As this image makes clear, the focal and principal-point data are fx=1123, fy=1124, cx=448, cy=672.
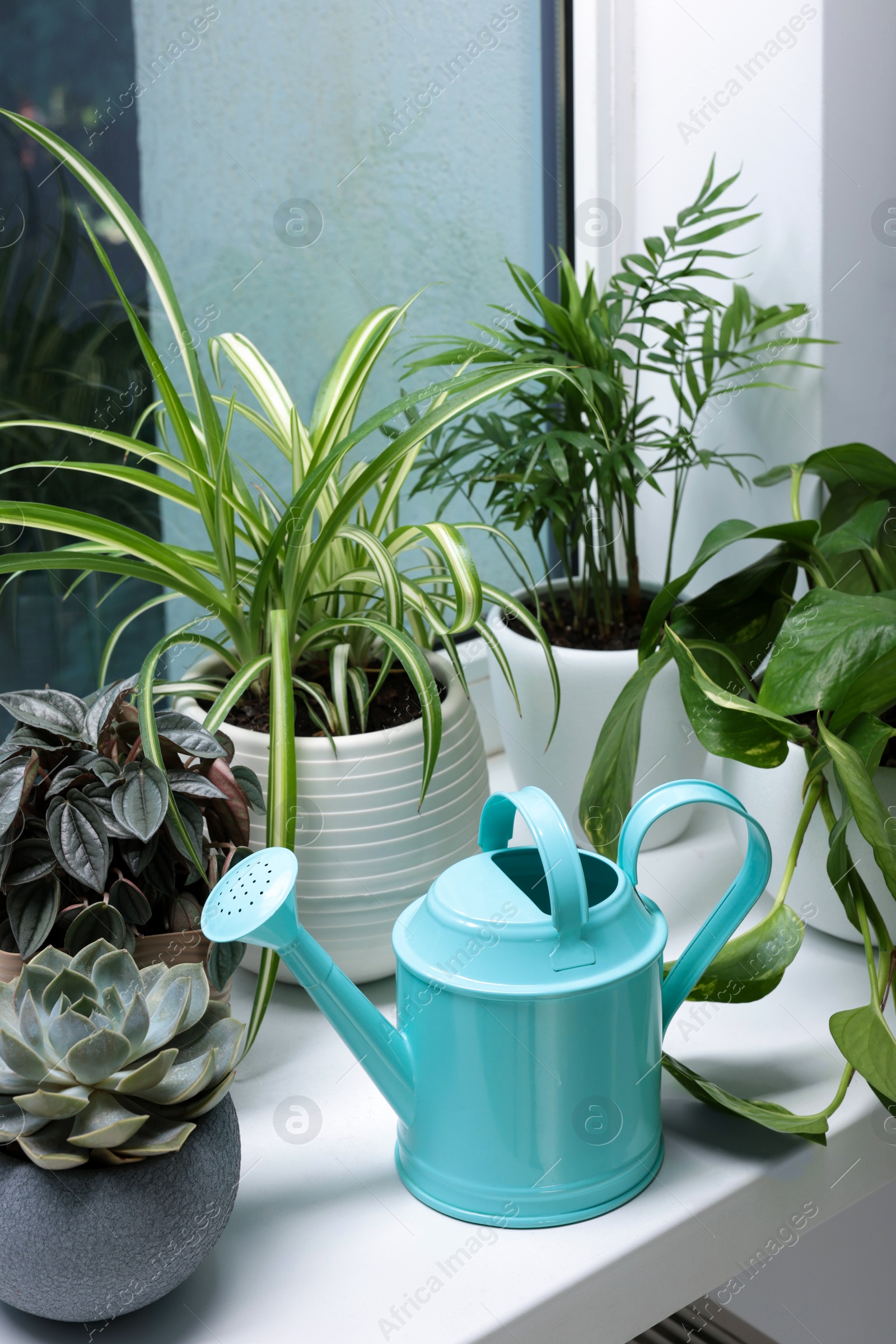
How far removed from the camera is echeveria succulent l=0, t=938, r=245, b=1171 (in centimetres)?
57

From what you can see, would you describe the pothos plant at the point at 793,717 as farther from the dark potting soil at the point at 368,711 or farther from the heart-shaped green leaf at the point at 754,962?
the dark potting soil at the point at 368,711

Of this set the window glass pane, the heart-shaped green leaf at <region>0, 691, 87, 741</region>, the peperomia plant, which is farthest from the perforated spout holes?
the window glass pane

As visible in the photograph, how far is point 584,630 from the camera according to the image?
3.97 feet

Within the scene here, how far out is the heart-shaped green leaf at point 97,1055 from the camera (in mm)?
558

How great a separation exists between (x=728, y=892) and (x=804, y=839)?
193mm

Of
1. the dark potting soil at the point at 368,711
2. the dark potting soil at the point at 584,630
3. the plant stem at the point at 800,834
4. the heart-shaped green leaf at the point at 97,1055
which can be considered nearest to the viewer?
the heart-shaped green leaf at the point at 97,1055

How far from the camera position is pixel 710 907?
3.42 feet

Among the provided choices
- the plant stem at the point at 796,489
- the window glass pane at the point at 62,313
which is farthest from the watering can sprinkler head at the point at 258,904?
the plant stem at the point at 796,489

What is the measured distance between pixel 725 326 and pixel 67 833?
31.2 inches

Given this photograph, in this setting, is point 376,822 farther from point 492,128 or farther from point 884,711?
point 492,128

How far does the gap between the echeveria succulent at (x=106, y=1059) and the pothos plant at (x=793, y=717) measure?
12.7 inches

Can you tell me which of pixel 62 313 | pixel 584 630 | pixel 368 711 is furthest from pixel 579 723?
pixel 62 313

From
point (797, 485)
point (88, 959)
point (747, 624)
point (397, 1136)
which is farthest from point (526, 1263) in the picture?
point (797, 485)

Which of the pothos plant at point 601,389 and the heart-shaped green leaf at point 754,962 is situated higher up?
the pothos plant at point 601,389
